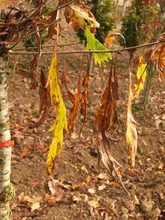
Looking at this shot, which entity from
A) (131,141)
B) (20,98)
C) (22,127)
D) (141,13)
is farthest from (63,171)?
(141,13)

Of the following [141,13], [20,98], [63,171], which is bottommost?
[63,171]

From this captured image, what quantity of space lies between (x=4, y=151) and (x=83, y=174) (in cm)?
283

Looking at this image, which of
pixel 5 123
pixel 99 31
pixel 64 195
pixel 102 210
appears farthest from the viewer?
pixel 99 31

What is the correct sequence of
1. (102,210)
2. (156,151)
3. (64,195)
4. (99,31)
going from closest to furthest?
(102,210) → (64,195) → (156,151) → (99,31)

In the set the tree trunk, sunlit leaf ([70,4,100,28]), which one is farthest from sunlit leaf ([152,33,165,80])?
the tree trunk

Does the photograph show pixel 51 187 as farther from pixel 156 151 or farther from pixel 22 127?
pixel 156 151

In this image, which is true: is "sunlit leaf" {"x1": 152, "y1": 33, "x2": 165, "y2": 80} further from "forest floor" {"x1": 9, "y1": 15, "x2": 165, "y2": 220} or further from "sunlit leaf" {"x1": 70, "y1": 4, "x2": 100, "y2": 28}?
"forest floor" {"x1": 9, "y1": 15, "x2": 165, "y2": 220}

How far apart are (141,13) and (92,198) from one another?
6.09 m

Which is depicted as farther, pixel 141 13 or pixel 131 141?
pixel 141 13

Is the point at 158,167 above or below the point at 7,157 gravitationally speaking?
below

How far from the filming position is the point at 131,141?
146cm

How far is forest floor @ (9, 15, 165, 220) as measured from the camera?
12.6 feet

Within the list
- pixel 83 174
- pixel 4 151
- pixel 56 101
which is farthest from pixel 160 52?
pixel 83 174

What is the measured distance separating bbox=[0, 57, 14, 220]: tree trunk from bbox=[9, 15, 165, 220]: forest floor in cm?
109
